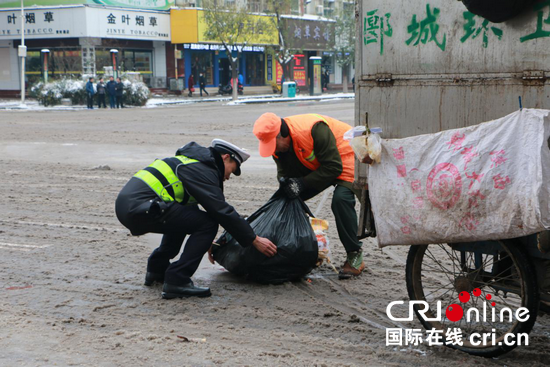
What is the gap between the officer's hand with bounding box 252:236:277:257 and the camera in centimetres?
511

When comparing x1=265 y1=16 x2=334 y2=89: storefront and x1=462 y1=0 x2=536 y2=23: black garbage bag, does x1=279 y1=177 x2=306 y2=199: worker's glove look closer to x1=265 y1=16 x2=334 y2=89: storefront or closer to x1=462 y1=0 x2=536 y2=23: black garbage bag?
x1=462 y1=0 x2=536 y2=23: black garbage bag

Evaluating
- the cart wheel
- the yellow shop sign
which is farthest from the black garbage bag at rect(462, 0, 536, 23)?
the yellow shop sign

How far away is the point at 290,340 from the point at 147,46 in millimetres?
41751

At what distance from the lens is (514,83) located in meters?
3.69

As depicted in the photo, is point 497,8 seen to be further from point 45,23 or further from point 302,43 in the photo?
point 302,43

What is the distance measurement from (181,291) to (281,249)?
83 cm

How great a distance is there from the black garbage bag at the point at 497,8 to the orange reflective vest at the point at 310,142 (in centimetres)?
203

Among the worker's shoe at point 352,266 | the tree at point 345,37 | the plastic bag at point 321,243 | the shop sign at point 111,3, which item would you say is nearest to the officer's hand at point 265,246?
the plastic bag at point 321,243

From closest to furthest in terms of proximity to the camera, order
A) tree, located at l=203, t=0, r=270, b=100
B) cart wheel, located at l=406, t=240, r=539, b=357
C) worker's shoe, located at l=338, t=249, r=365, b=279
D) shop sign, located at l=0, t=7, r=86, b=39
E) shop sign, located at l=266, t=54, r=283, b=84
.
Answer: cart wheel, located at l=406, t=240, r=539, b=357
worker's shoe, located at l=338, t=249, r=365, b=279
shop sign, located at l=0, t=7, r=86, b=39
tree, located at l=203, t=0, r=270, b=100
shop sign, located at l=266, t=54, r=283, b=84

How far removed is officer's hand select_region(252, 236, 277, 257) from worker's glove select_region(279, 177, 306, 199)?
1.62ft

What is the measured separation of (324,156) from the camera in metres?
5.46

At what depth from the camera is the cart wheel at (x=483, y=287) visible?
3752 millimetres

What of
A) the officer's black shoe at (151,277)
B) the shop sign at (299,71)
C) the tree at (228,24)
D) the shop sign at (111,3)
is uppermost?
the shop sign at (111,3)
